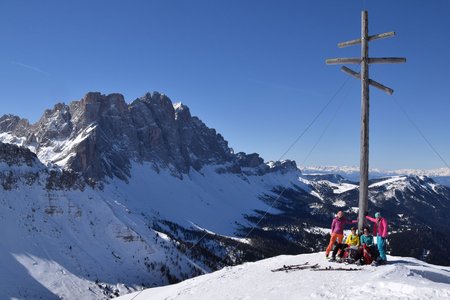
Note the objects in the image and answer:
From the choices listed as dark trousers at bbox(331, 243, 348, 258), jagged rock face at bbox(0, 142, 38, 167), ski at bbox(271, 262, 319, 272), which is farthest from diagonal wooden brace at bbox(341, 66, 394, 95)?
jagged rock face at bbox(0, 142, 38, 167)

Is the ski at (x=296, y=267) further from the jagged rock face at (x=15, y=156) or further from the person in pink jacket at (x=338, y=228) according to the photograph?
the jagged rock face at (x=15, y=156)

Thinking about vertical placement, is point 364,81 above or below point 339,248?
above

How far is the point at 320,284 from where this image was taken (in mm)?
16969

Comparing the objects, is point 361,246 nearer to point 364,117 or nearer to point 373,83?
point 364,117

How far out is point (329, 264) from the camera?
2083cm

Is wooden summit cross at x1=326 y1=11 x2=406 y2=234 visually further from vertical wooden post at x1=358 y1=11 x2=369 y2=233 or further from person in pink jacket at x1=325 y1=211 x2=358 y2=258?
person in pink jacket at x1=325 y1=211 x2=358 y2=258

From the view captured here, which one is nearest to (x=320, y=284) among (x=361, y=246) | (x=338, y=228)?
(x=361, y=246)

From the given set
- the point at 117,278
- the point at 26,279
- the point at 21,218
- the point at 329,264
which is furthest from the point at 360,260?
the point at 21,218

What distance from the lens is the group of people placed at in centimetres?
2028

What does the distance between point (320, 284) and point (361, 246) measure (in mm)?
4694

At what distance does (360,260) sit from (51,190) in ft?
426

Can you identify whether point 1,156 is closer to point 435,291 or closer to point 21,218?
point 21,218

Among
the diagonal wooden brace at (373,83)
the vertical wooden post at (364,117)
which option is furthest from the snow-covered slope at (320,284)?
the diagonal wooden brace at (373,83)

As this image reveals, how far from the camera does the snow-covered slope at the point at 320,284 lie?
1477 cm
